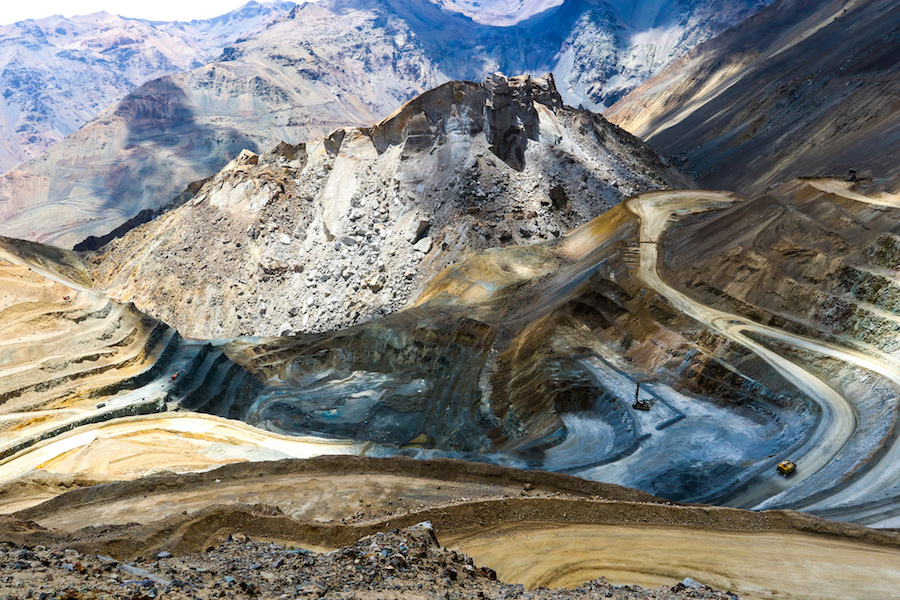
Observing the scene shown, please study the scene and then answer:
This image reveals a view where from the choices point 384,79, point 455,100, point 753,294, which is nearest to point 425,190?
point 455,100

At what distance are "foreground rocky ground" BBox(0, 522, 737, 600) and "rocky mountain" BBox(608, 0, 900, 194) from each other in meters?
28.7

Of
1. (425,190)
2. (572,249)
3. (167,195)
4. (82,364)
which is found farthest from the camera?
(167,195)

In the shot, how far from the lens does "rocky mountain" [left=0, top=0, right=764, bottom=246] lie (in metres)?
128

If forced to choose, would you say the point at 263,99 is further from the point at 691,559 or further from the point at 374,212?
the point at 691,559

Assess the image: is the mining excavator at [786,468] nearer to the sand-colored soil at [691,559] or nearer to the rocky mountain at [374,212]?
the sand-colored soil at [691,559]

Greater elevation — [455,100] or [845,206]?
[455,100]

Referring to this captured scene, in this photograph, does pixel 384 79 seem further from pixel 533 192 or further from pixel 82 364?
pixel 82 364

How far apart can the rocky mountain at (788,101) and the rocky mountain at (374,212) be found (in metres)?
15.6

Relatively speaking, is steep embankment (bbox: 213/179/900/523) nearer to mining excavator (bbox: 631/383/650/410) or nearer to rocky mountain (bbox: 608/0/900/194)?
mining excavator (bbox: 631/383/650/410)

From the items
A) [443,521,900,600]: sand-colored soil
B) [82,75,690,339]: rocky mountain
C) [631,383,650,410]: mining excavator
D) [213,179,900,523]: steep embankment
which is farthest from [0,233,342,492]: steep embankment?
[82,75,690,339]: rocky mountain

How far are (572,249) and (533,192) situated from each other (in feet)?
25.2

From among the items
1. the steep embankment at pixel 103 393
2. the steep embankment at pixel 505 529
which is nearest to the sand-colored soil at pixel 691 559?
the steep embankment at pixel 505 529

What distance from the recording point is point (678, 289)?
2866 cm

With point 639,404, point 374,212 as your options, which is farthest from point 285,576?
point 374,212
